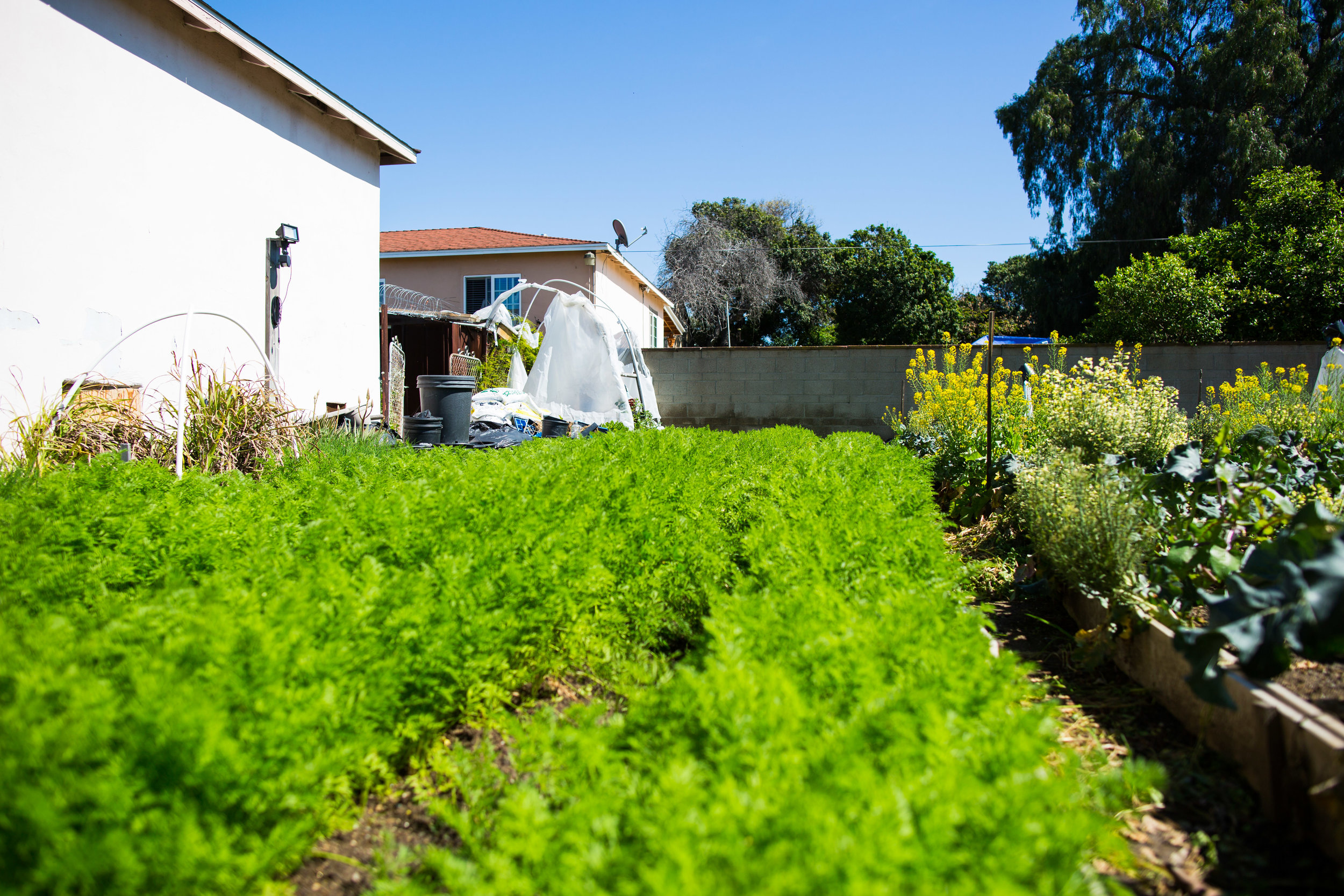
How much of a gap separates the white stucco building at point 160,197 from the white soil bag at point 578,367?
2.70 metres

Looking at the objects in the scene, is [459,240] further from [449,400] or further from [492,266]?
[449,400]

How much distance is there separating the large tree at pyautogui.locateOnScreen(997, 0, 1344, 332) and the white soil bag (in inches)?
769

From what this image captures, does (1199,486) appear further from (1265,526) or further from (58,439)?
(58,439)

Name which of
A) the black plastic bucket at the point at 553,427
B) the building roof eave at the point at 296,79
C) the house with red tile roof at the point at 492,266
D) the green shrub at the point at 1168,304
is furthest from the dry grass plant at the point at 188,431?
the green shrub at the point at 1168,304

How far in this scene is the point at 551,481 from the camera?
4043 millimetres

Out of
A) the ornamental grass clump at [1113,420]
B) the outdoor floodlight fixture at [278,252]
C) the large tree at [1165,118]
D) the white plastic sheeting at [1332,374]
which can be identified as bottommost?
the ornamental grass clump at [1113,420]

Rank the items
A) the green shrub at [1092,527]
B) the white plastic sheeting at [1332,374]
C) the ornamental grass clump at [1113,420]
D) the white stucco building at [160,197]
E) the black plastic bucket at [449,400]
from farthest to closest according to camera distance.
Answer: the black plastic bucket at [449,400] < the white plastic sheeting at [1332,374] < the white stucco building at [160,197] < the ornamental grass clump at [1113,420] < the green shrub at [1092,527]

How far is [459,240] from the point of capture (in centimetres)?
2005

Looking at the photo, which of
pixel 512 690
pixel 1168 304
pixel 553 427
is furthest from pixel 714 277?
pixel 512 690

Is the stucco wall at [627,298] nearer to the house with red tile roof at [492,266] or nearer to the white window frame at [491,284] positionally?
the house with red tile roof at [492,266]

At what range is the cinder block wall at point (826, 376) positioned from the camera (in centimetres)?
1270

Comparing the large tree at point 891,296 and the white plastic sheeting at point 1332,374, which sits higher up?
the large tree at point 891,296

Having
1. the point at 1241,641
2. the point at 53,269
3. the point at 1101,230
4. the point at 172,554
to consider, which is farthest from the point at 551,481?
the point at 1101,230

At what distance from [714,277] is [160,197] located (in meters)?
26.1
